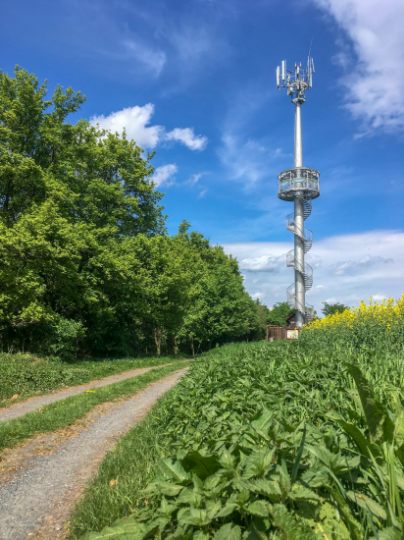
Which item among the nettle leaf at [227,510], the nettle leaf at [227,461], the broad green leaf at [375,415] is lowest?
the nettle leaf at [227,510]

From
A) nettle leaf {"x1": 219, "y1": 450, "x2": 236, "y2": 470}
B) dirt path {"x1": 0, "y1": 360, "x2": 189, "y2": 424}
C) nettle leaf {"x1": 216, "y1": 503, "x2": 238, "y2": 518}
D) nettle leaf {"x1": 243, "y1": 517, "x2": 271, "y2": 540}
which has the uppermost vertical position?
nettle leaf {"x1": 219, "y1": 450, "x2": 236, "y2": 470}

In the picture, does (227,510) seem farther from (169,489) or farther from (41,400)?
(41,400)

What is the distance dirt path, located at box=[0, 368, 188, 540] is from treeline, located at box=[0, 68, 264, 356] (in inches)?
364

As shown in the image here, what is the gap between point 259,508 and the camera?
1.62 metres

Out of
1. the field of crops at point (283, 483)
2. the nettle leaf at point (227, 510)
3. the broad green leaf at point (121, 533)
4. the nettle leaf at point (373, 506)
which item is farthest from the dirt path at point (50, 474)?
the nettle leaf at point (373, 506)

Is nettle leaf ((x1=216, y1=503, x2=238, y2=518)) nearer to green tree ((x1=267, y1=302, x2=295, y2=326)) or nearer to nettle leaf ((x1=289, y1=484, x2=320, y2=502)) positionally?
nettle leaf ((x1=289, y1=484, x2=320, y2=502))

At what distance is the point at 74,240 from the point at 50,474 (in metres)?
12.9

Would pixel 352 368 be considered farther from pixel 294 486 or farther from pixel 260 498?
pixel 260 498

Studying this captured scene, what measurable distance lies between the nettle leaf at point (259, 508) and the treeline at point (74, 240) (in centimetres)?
1478

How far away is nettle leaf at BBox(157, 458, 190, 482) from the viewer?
209cm

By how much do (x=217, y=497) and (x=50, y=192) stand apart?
1890cm

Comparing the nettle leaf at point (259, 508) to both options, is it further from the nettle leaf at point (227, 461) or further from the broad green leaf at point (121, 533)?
the broad green leaf at point (121, 533)

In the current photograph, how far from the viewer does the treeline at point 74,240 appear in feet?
50.0

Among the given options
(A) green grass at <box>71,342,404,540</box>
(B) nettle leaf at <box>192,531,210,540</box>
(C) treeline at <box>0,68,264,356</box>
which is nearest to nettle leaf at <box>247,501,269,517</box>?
(A) green grass at <box>71,342,404,540</box>
